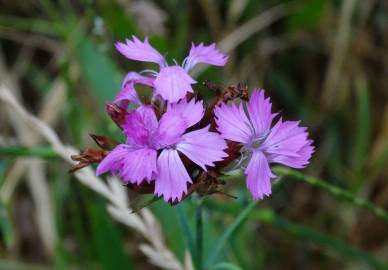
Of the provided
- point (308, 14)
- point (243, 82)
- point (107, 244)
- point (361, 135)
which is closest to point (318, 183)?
point (107, 244)

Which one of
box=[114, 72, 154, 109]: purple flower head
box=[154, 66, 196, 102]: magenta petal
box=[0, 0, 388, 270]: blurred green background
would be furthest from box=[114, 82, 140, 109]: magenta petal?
box=[0, 0, 388, 270]: blurred green background

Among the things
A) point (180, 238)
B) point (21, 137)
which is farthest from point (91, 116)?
point (180, 238)

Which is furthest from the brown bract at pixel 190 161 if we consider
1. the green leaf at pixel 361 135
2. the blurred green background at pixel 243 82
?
the green leaf at pixel 361 135

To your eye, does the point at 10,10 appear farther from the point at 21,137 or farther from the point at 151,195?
the point at 151,195

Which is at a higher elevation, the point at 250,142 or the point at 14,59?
the point at 14,59

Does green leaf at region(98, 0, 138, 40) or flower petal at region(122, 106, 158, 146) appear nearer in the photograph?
flower petal at region(122, 106, 158, 146)

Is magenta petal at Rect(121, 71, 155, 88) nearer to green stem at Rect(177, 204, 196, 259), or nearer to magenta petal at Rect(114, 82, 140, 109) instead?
magenta petal at Rect(114, 82, 140, 109)

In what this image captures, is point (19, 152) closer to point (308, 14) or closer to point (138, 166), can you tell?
point (138, 166)
